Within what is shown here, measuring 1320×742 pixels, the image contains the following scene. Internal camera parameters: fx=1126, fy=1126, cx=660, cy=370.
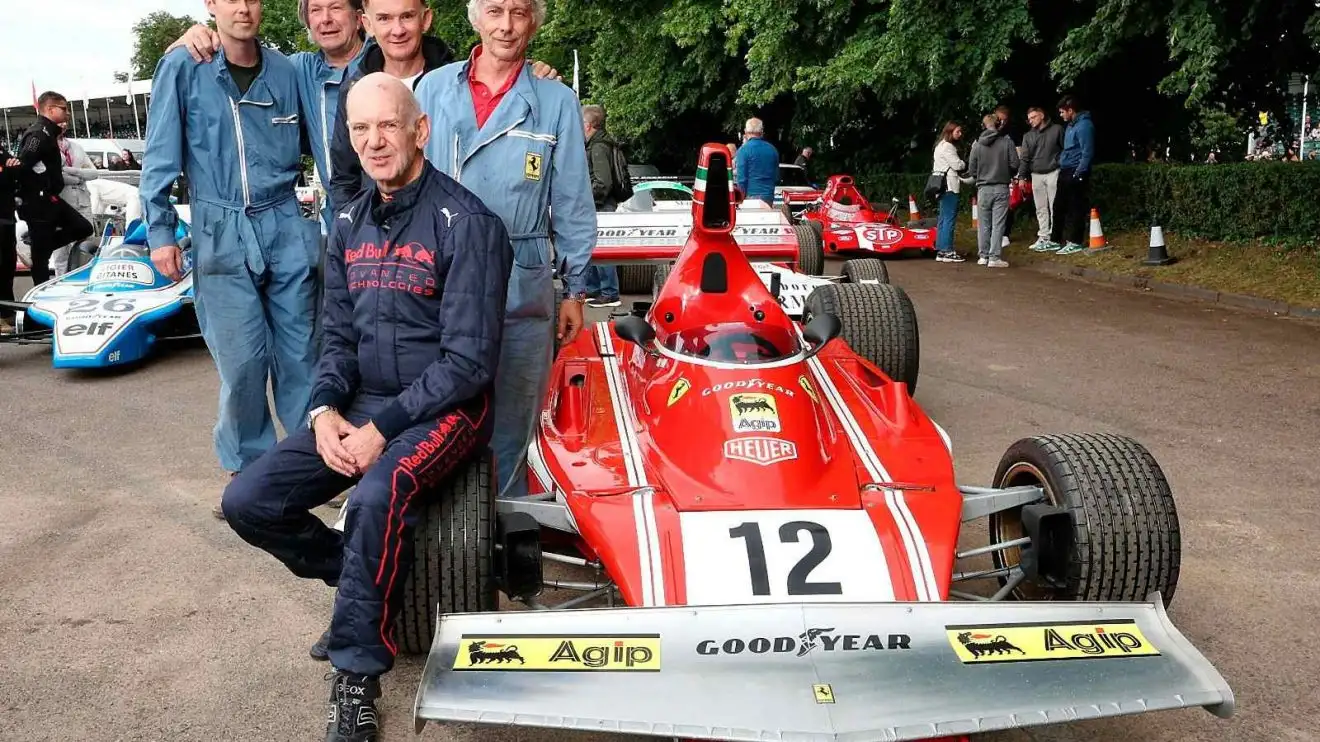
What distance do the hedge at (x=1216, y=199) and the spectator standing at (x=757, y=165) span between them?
5.02m

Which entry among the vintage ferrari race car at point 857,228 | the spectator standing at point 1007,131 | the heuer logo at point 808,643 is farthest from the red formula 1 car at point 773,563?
the vintage ferrari race car at point 857,228

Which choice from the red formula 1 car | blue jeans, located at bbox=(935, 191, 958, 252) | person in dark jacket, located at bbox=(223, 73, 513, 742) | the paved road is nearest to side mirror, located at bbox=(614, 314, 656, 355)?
the red formula 1 car

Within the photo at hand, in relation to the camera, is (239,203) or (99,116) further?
(99,116)

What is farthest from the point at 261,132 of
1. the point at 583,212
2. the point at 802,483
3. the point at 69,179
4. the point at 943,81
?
the point at 943,81

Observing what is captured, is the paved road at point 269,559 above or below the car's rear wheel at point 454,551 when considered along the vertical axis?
below

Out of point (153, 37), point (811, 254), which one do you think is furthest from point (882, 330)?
point (153, 37)

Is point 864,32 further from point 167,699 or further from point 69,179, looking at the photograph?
point 167,699

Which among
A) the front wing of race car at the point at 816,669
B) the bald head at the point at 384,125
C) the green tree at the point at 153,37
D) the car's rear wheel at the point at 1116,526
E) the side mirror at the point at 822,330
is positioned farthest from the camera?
the green tree at the point at 153,37

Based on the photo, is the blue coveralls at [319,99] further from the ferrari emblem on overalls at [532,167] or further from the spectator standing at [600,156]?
the spectator standing at [600,156]

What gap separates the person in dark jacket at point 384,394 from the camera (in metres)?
3.03

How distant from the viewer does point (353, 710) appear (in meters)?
3.04

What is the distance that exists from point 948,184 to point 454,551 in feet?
38.9

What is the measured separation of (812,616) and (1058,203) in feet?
42.7

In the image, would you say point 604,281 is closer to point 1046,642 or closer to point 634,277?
point 634,277
